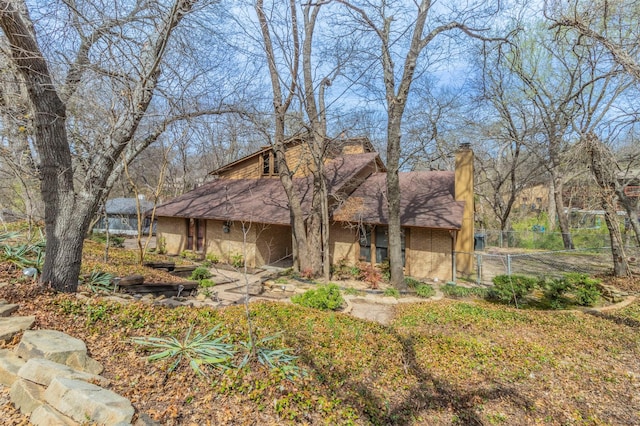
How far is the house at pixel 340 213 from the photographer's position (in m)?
11.9

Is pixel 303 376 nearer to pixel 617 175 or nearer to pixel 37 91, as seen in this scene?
pixel 37 91

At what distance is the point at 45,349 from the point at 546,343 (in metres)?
6.96

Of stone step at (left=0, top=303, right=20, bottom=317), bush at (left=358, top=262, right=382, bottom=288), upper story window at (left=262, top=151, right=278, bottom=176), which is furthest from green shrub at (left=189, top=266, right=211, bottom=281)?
upper story window at (left=262, top=151, right=278, bottom=176)

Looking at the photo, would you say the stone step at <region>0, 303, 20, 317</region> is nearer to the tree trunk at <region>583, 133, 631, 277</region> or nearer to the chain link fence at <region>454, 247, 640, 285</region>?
the chain link fence at <region>454, 247, 640, 285</region>

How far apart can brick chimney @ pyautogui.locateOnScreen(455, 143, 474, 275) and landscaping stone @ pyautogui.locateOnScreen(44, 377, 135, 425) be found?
12.1 m

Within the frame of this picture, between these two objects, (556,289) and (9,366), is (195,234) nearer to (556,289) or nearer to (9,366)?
(9,366)

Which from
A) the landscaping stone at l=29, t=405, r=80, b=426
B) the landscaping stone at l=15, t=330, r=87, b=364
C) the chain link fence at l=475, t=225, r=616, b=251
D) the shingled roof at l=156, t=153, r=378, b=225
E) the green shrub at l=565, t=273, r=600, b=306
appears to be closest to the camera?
the landscaping stone at l=29, t=405, r=80, b=426

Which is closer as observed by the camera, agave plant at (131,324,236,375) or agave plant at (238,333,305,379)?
agave plant at (131,324,236,375)

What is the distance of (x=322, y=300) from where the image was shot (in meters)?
7.45

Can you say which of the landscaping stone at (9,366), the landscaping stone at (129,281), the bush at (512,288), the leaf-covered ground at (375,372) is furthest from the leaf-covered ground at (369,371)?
the bush at (512,288)

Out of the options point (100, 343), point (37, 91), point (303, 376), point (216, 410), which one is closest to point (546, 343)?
Answer: point (303, 376)

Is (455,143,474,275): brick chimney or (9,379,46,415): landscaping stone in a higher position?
(455,143,474,275): brick chimney

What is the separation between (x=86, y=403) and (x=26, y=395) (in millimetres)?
588

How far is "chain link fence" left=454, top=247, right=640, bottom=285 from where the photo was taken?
1162 cm
